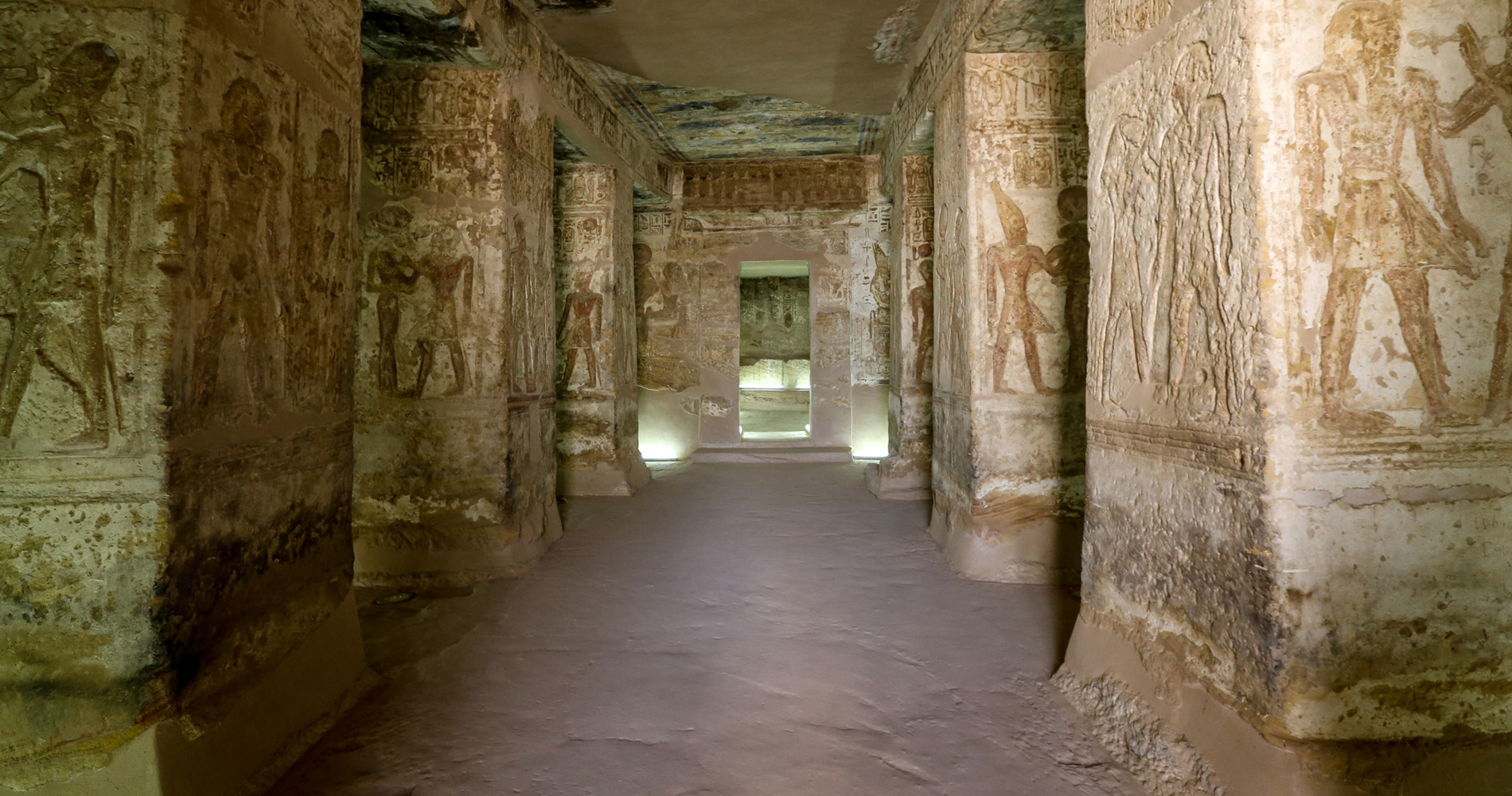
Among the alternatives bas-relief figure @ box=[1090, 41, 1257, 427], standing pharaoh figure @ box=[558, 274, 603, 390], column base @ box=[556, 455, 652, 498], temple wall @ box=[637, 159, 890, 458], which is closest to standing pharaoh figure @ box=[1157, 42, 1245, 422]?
bas-relief figure @ box=[1090, 41, 1257, 427]

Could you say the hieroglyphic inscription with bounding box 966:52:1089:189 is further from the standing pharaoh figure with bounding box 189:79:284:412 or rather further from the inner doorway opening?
the inner doorway opening

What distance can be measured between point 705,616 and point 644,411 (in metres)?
5.96

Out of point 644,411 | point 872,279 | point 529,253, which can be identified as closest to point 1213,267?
point 529,253

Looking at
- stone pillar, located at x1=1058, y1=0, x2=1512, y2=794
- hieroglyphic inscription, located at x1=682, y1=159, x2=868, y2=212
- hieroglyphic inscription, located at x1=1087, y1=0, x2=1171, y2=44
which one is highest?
hieroglyphic inscription, located at x1=682, y1=159, x2=868, y2=212

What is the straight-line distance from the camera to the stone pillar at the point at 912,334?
20.4 feet

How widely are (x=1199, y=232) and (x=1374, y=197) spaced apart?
0.36 metres

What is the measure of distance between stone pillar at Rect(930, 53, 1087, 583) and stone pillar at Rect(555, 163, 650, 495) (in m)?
3.57

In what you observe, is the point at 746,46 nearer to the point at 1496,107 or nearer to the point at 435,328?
the point at 435,328

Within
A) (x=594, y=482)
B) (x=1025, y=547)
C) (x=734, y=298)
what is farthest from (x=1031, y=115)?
(x=734, y=298)

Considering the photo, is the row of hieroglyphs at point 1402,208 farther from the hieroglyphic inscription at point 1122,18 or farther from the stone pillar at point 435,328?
the stone pillar at point 435,328

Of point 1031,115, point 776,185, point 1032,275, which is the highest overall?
point 776,185

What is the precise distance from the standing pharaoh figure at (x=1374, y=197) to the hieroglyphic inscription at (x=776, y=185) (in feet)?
23.5

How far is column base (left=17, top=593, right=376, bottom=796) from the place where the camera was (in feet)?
5.64

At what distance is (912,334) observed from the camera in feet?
21.3
